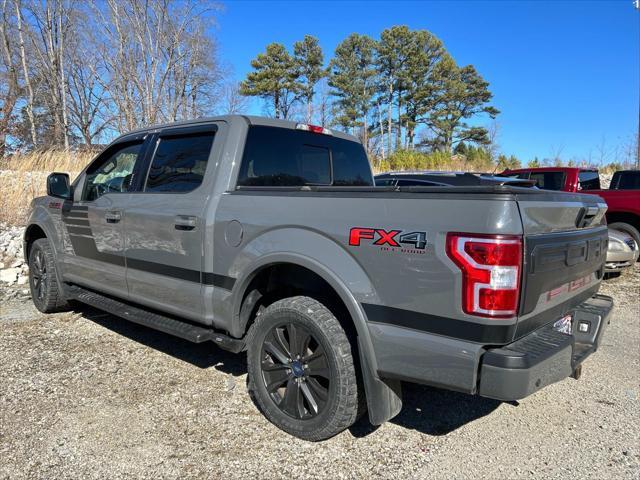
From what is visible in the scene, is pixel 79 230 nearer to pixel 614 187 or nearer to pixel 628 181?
pixel 614 187

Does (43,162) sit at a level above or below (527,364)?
above

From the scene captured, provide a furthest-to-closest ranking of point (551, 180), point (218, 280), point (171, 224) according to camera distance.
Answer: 1. point (551, 180)
2. point (171, 224)
3. point (218, 280)

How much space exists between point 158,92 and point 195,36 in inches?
117

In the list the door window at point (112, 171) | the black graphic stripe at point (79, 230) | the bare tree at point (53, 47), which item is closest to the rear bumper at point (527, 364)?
the door window at point (112, 171)

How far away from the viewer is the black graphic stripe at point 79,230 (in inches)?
172

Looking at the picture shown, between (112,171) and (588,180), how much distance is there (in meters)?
9.38

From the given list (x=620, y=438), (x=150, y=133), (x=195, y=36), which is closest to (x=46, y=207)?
(x=150, y=133)

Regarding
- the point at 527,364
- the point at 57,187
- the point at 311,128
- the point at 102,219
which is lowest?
the point at 527,364

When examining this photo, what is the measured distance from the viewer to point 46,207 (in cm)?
506

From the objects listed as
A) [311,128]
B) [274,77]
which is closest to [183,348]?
[311,128]

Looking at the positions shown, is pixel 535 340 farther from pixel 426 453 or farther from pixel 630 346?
pixel 630 346

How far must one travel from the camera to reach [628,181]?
8.84 metres

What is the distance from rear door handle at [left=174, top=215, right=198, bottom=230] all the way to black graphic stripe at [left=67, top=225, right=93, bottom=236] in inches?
57.3

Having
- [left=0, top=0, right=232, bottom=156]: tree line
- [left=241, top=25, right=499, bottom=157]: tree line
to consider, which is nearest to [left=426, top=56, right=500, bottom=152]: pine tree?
[left=241, top=25, right=499, bottom=157]: tree line
